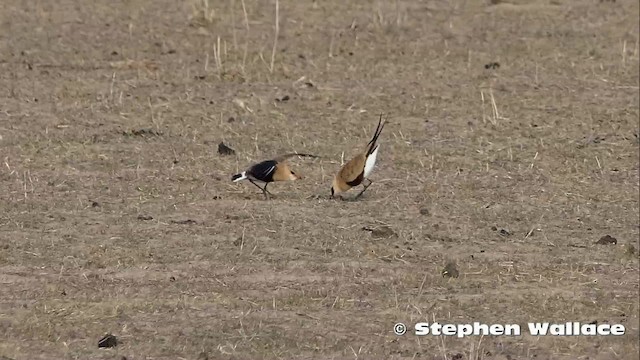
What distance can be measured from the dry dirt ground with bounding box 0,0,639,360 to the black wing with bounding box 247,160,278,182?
0.46ft

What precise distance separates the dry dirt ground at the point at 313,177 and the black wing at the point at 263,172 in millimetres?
139

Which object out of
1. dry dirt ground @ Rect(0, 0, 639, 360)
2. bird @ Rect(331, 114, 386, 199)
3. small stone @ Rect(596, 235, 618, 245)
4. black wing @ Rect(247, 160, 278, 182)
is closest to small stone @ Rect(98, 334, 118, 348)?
dry dirt ground @ Rect(0, 0, 639, 360)

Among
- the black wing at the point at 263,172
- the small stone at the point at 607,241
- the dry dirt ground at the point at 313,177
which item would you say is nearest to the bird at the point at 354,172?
the dry dirt ground at the point at 313,177

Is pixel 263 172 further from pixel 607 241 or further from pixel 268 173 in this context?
pixel 607 241

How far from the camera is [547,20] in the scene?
12617 mm

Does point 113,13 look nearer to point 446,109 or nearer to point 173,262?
point 446,109

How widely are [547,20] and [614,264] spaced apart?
6056mm

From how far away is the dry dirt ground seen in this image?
5.93 meters

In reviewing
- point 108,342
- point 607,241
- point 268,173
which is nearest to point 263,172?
point 268,173

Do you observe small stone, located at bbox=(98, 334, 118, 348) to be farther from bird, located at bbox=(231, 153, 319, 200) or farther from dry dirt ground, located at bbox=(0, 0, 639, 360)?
bird, located at bbox=(231, 153, 319, 200)

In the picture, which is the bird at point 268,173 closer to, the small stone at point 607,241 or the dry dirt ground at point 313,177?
the dry dirt ground at point 313,177

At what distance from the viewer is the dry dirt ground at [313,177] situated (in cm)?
593

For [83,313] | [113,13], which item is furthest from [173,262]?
[113,13]

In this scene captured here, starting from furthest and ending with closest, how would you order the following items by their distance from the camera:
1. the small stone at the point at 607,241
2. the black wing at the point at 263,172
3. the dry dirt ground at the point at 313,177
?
the black wing at the point at 263,172
the small stone at the point at 607,241
the dry dirt ground at the point at 313,177
